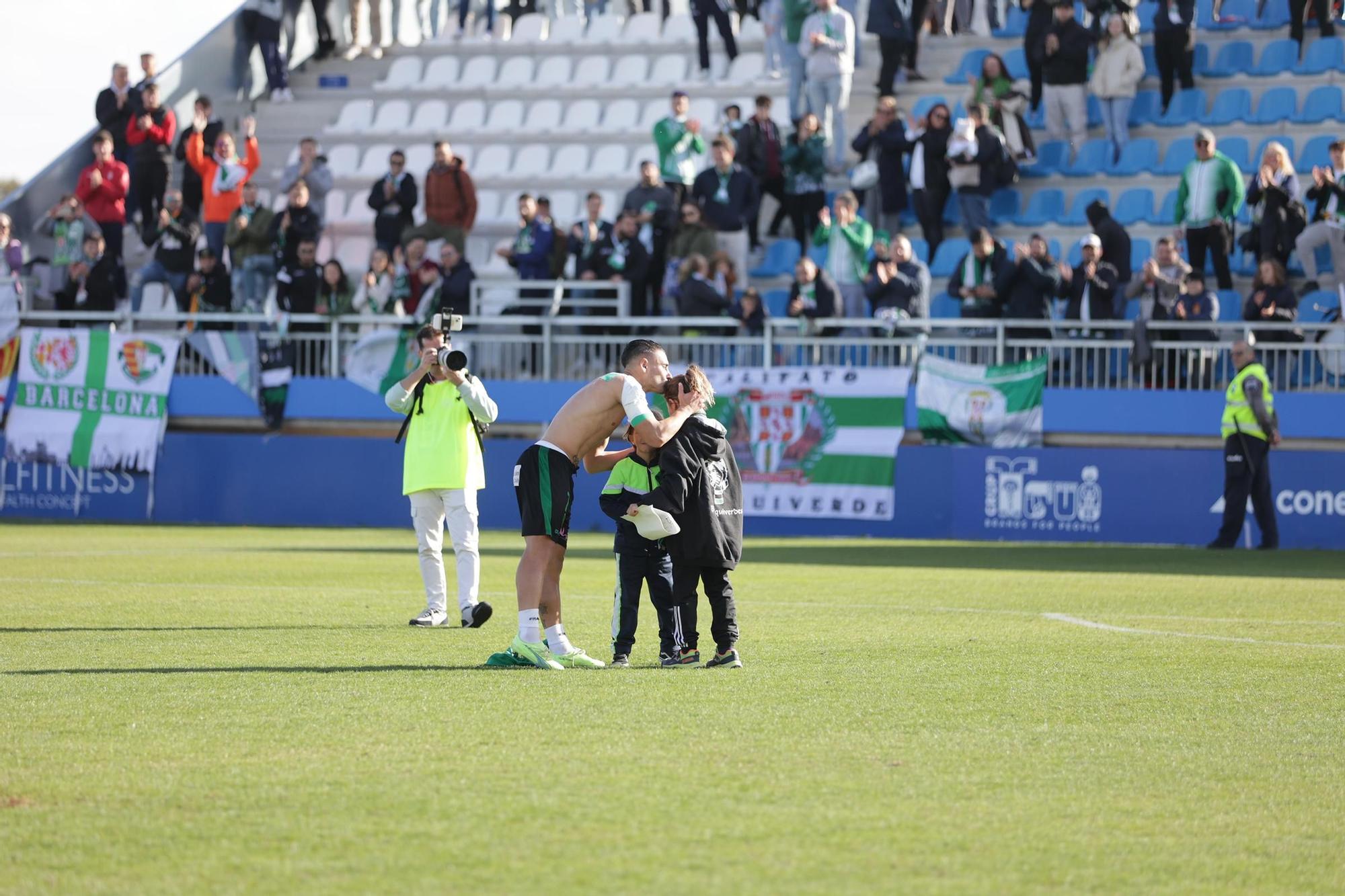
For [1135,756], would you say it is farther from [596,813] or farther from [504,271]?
[504,271]

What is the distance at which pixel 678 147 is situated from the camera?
2481 cm

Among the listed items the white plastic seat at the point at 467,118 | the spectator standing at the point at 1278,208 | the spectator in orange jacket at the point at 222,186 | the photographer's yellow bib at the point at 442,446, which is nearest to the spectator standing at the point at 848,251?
the spectator standing at the point at 1278,208

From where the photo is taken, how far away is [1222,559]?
19.0 metres

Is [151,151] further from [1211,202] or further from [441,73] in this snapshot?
[1211,202]

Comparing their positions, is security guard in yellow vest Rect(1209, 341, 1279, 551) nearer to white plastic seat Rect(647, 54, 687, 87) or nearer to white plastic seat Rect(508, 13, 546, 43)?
white plastic seat Rect(647, 54, 687, 87)

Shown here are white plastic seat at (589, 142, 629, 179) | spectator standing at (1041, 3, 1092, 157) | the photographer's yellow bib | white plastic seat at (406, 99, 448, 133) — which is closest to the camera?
the photographer's yellow bib

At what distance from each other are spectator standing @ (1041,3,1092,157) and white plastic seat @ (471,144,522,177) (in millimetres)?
8659

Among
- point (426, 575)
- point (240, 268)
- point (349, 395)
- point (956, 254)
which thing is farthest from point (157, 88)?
point (426, 575)

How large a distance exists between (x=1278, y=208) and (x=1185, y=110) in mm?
5032

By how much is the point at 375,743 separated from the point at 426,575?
4835mm

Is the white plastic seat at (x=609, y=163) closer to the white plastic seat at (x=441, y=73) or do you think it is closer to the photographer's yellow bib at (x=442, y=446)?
the white plastic seat at (x=441, y=73)

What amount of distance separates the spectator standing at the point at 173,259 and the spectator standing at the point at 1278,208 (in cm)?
1415

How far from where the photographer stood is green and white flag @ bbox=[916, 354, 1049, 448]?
21.8 m

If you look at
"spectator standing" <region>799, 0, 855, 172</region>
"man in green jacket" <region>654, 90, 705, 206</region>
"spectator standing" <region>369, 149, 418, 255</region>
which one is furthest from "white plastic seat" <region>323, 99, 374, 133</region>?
"spectator standing" <region>799, 0, 855, 172</region>
